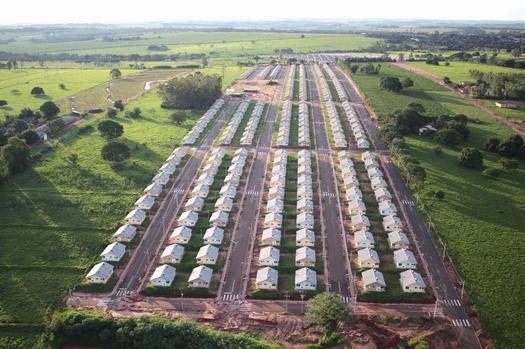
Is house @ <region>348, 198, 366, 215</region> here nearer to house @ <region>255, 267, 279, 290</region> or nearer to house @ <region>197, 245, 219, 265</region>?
house @ <region>255, 267, 279, 290</region>

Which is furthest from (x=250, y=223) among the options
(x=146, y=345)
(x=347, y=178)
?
(x=146, y=345)

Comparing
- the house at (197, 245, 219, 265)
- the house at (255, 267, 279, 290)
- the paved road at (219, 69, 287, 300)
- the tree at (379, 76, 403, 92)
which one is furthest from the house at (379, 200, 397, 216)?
the tree at (379, 76, 403, 92)

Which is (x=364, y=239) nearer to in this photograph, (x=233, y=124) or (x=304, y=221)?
(x=304, y=221)

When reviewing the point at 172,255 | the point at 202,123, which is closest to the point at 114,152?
the point at 202,123

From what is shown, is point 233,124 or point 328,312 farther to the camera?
point 233,124

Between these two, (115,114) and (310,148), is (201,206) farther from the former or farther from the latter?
(115,114)

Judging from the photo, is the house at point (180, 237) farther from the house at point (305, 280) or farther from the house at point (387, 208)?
the house at point (387, 208)

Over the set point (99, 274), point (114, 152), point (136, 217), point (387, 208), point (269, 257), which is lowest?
point (99, 274)
